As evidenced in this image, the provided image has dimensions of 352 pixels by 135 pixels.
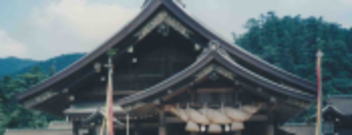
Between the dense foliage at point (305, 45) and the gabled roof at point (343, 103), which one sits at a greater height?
the dense foliage at point (305, 45)

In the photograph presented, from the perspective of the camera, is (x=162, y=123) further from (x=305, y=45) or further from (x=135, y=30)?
(x=305, y=45)

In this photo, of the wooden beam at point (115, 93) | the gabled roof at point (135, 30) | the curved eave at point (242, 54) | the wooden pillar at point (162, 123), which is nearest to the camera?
the wooden pillar at point (162, 123)

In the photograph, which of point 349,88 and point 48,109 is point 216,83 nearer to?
point 48,109

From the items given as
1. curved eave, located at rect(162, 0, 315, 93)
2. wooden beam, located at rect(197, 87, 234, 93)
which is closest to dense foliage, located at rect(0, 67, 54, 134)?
curved eave, located at rect(162, 0, 315, 93)

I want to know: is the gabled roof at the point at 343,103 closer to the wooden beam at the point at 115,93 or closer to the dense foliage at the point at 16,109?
the wooden beam at the point at 115,93

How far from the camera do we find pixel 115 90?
37.4 feet

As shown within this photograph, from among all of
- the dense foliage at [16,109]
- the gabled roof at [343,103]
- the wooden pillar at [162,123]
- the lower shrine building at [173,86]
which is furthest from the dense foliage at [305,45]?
the wooden pillar at [162,123]

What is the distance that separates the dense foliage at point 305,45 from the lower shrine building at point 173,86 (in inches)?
1945

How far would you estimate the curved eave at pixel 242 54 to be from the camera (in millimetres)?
9711

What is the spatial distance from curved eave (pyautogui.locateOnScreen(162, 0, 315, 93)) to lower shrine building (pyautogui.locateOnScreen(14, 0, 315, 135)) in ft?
0.08

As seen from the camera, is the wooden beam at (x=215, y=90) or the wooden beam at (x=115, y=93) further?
the wooden beam at (x=115, y=93)

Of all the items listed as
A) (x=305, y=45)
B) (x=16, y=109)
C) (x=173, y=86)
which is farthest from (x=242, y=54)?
(x=305, y=45)

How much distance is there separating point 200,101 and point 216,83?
59 cm

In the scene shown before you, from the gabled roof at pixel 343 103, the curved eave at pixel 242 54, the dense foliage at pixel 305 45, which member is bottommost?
the gabled roof at pixel 343 103
